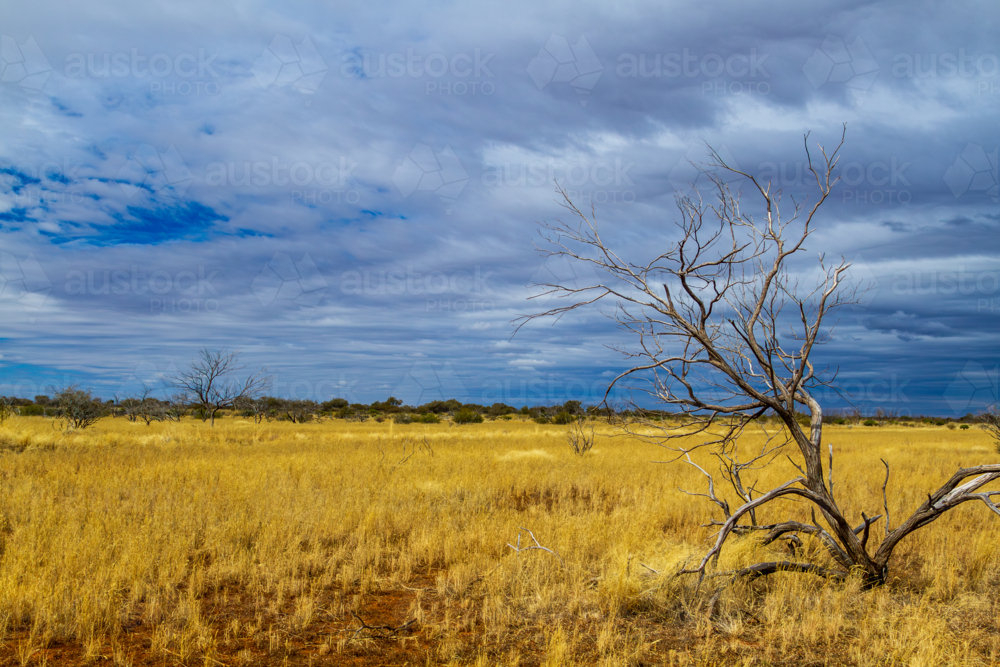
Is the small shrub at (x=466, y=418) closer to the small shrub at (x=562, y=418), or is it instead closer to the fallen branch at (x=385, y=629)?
the small shrub at (x=562, y=418)

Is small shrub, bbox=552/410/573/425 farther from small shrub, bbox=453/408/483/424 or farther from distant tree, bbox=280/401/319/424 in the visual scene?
distant tree, bbox=280/401/319/424

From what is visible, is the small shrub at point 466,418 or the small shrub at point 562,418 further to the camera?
the small shrub at point 466,418

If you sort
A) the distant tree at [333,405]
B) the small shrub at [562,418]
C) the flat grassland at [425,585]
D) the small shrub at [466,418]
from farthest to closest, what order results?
the distant tree at [333,405] → the small shrub at [466,418] → the small shrub at [562,418] → the flat grassland at [425,585]

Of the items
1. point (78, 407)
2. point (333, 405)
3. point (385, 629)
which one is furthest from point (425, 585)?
point (333, 405)

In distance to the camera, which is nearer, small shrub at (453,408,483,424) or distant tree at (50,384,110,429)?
distant tree at (50,384,110,429)

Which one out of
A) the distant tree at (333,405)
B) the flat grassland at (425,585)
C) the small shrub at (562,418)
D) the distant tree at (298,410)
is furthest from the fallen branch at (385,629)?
the distant tree at (333,405)

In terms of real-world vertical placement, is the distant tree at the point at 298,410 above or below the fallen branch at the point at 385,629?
below

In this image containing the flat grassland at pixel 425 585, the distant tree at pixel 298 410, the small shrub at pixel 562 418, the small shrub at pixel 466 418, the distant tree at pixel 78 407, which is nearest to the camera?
the flat grassland at pixel 425 585

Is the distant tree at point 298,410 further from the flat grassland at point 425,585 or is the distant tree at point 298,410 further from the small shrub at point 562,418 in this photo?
the flat grassland at point 425,585

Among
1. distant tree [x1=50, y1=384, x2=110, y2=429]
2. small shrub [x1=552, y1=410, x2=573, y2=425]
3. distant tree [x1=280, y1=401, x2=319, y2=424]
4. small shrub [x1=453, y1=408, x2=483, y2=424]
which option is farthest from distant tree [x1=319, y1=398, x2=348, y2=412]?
distant tree [x1=50, y1=384, x2=110, y2=429]

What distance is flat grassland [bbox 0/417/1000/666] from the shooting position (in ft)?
15.4

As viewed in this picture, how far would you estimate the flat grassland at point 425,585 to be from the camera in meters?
4.69

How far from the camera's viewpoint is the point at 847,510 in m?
10.7

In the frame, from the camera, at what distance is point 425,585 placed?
6512 mm
